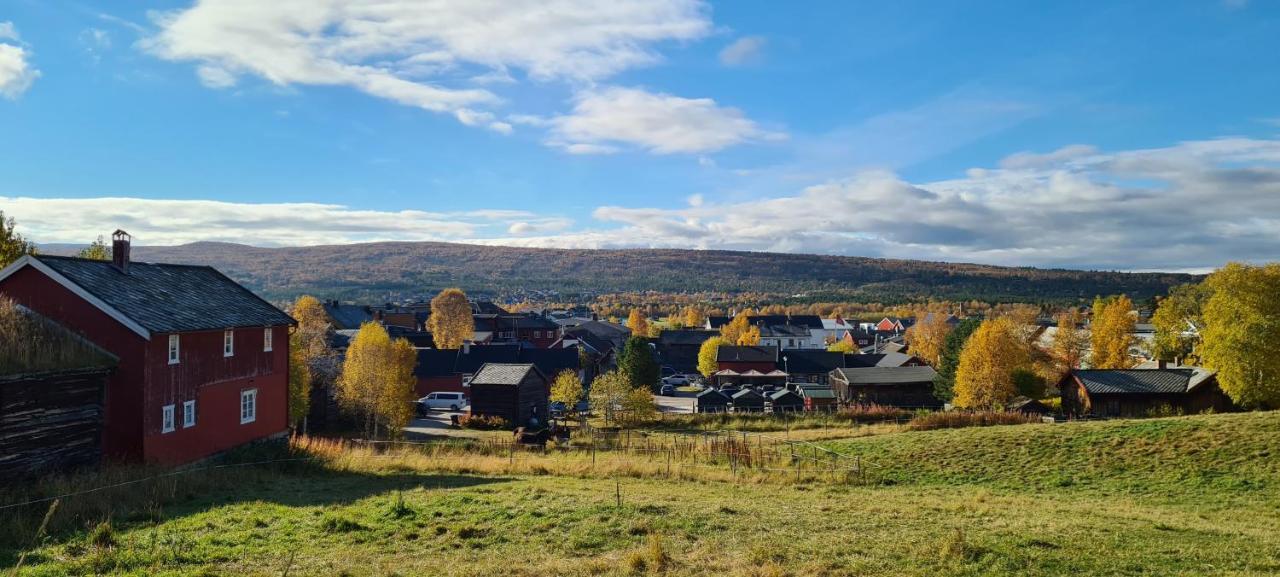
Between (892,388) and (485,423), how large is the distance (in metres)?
37.4

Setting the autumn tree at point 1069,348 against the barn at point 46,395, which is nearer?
the barn at point 46,395

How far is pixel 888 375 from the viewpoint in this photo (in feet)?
232

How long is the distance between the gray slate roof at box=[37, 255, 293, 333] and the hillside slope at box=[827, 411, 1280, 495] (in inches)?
1072

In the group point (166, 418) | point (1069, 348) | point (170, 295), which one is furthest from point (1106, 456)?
point (1069, 348)

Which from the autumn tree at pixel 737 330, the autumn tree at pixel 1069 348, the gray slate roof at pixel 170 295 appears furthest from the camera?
the autumn tree at pixel 737 330

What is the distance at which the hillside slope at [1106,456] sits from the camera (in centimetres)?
2964

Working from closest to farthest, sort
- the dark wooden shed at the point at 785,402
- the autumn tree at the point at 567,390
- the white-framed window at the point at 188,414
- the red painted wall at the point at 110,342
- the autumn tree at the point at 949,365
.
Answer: the red painted wall at the point at 110,342
the white-framed window at the point at 188,414
the autumn tree at the point at 567,390
the autumn tree at the point at 949,365
the dark wooden shed at the point at 785,402

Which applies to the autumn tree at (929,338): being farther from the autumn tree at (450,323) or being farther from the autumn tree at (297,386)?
the autumn tree at (297,386)

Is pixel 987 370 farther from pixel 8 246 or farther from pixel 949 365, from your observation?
pixel 8 246

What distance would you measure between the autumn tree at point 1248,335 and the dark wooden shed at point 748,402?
32.2 meters

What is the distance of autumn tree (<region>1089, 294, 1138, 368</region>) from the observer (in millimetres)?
70188

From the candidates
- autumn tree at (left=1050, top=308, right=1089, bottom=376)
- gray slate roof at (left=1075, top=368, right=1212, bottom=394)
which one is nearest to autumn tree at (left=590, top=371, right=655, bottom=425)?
gray slate roof at (left=1075, top=368, right=1212, bottom=394)

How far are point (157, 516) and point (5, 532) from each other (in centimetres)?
274

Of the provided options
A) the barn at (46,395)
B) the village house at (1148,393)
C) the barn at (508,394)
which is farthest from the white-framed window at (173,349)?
the village house at (1148,393)
